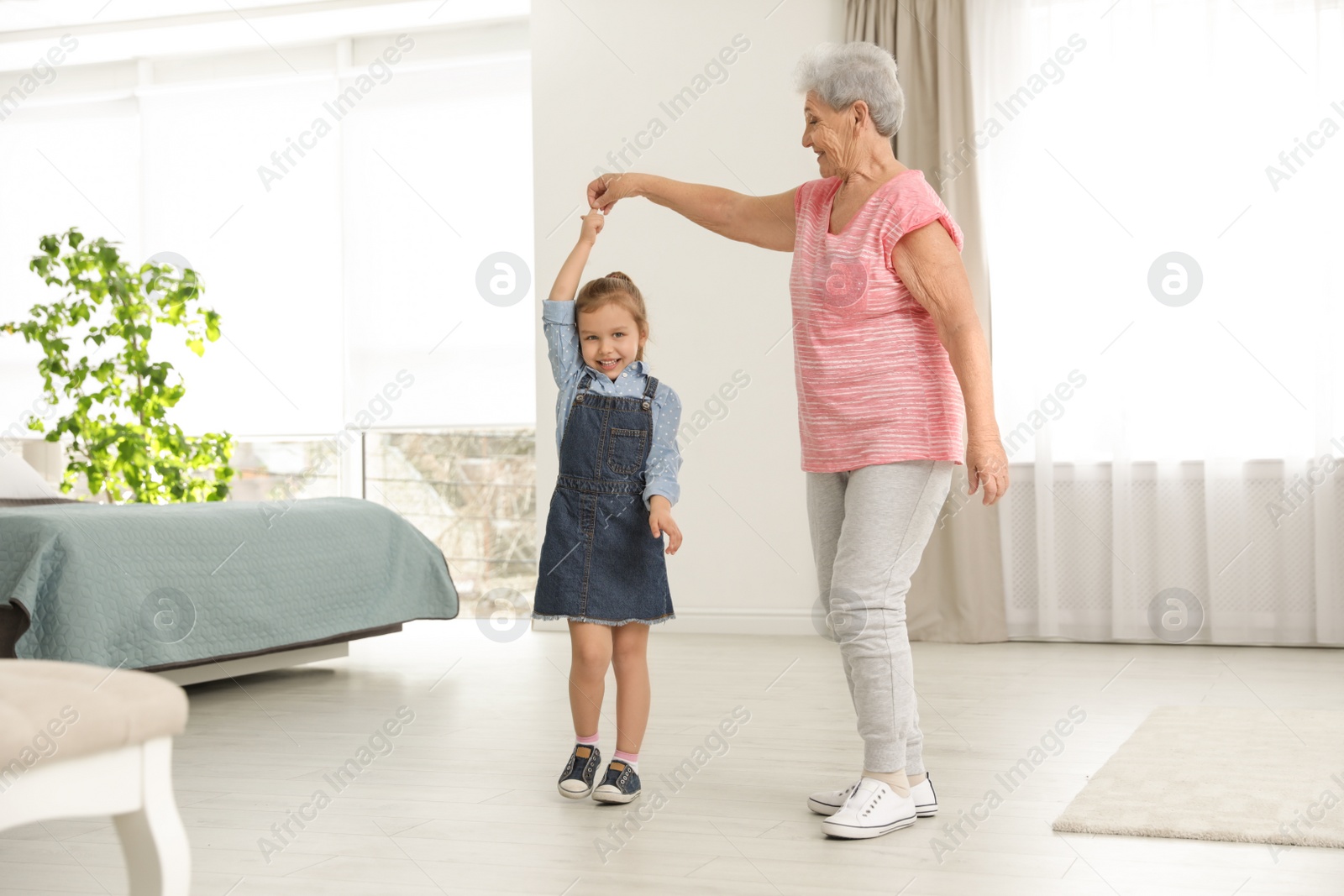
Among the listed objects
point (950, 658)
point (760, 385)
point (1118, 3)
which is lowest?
point (950, 658)

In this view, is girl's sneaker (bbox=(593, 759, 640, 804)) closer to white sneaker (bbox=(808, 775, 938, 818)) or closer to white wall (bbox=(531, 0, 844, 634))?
white sneaker (bbox=(808, 775, 938, 818))

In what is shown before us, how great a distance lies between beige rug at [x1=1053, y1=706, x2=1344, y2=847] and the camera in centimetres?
180

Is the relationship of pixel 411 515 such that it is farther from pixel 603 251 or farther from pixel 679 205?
pixel 679 205

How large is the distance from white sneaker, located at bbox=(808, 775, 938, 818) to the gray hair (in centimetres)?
100

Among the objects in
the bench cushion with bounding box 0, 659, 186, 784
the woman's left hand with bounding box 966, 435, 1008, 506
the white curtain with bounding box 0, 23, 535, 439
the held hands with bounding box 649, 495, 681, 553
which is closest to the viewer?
the bench cushion with bounding box 0, 659, 186, 784

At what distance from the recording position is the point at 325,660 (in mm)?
3834

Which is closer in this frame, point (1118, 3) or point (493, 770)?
point (493, 770)

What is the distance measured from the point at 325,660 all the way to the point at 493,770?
1700mm

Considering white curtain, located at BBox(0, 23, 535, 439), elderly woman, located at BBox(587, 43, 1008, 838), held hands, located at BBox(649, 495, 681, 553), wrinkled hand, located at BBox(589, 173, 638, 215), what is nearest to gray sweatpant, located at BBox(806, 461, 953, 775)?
elderly woman, located at BBox(587, 43, 1008, 838)

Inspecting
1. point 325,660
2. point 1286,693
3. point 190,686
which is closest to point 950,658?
point 1286,693

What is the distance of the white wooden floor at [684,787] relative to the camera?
1.64 meters

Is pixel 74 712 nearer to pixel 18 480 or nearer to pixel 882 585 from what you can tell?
pixel 882 585

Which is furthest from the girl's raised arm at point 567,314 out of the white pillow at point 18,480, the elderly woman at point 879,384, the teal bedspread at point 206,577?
the white pillow at point 18,480

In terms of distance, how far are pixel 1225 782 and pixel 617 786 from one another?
100 centimetres
